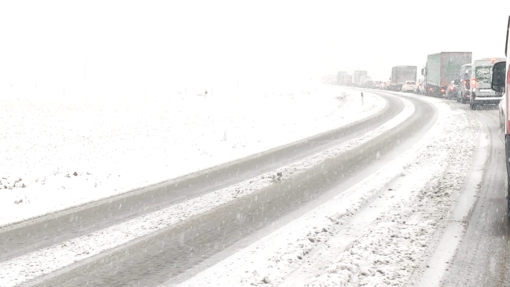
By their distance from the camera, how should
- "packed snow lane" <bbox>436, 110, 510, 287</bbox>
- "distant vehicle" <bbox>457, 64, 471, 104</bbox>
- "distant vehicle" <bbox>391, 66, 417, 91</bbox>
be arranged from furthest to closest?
1. "distant vehicle" <bbox>391, 66, 417, 91</bbox>
2. "distant vehicle" <bbox>457, 64, 471, 104</bbox>
3. "packed snow lane" <bbox>436, 110, 510, 287</bbox>

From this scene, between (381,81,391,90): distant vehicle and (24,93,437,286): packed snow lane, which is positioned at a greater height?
(381,81,391,90): distant vehicle

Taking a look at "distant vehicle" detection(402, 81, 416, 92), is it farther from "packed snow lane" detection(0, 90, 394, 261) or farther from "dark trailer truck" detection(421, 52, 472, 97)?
"packed snow lane" detection(0, 90, 394, 261)

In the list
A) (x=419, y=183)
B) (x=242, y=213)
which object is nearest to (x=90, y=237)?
(x=242, y=213)

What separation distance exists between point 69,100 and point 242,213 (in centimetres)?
3601

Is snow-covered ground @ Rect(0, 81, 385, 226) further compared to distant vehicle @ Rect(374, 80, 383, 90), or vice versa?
distant vehicle @ Rect(374, 80, 383, 90)

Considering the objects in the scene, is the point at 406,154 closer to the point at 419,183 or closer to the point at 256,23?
the point at 419,183

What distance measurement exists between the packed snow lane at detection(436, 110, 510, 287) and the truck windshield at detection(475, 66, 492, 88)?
17045 mm

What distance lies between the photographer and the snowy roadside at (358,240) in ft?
14.8

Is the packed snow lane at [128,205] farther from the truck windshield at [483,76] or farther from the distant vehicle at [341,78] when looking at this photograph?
the distant vehicle at [341,78]

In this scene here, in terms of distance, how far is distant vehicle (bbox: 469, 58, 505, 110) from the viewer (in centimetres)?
2425

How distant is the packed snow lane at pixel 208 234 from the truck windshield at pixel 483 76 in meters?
16.5

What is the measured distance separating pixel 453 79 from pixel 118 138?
25947 millimetres

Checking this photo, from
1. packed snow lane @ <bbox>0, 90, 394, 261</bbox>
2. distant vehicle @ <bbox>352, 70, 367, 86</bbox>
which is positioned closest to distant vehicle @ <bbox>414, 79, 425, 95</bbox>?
distant vehicle @ <bbox>352, 70, 367, 86</bbox>

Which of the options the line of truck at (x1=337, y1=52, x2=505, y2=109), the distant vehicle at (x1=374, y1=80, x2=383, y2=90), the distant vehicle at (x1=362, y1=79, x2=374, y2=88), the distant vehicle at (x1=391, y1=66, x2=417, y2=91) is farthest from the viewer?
the distant vehicle at (x1=362, y1=79, x2=374, y2=88)
